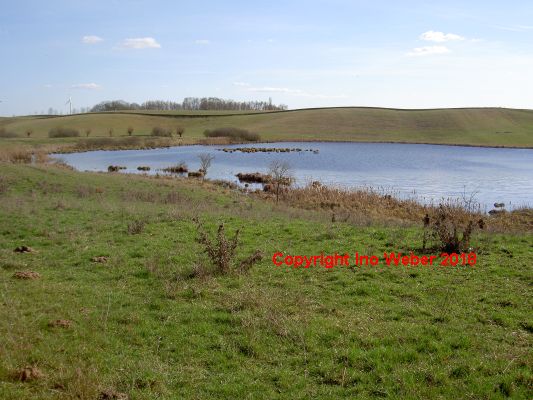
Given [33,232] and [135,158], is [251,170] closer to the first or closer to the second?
[135,158]

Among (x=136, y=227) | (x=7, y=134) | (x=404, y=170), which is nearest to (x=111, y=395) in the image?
(x=136, y=227)

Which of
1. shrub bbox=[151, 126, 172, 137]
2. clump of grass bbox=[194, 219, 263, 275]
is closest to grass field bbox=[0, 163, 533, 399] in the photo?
clump of grass bbox=[194, 219, 263, 275]

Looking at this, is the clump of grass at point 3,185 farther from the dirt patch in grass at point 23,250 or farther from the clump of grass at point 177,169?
the clump of grass at point 177,169

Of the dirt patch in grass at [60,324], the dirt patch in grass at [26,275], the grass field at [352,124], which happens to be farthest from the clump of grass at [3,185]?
the grass field at [352,124]

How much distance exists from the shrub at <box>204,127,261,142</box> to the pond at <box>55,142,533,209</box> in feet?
79.1

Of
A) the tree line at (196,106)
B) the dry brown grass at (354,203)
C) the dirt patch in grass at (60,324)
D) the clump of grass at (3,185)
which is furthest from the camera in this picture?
the tree line at (196,106)

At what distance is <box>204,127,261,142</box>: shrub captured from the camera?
93.8m

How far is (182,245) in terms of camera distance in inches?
476

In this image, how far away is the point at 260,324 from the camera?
23.5ft

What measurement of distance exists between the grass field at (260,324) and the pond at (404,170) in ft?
73.5

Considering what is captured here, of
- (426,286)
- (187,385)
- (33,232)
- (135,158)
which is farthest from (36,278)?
(135,158)

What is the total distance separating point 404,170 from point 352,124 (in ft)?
220

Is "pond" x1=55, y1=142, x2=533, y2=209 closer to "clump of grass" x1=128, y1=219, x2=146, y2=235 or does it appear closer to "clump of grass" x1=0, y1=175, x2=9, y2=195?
"clump of grass" x1=0, y1=175, x2=9, y2=195

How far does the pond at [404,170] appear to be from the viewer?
116 ft
